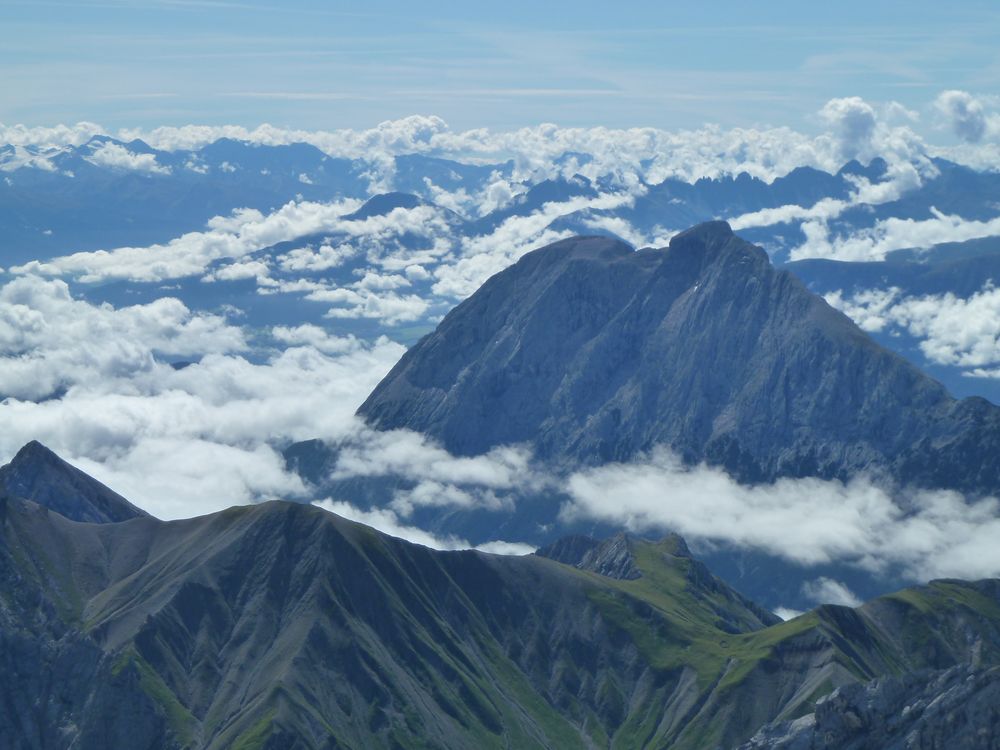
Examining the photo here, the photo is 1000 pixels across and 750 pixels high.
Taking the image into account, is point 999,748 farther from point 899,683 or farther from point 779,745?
point 779,745

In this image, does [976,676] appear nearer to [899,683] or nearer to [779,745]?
[899,683]

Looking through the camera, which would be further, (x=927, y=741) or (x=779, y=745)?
(x=779, y=745)

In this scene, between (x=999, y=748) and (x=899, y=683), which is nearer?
(x=999, y=748)

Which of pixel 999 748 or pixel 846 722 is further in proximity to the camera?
pixel 846 722

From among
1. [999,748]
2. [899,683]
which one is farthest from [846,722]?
[999,748]

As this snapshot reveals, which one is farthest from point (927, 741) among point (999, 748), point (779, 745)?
point (779, 745)

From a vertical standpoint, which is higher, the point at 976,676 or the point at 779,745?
the point at 976,676
